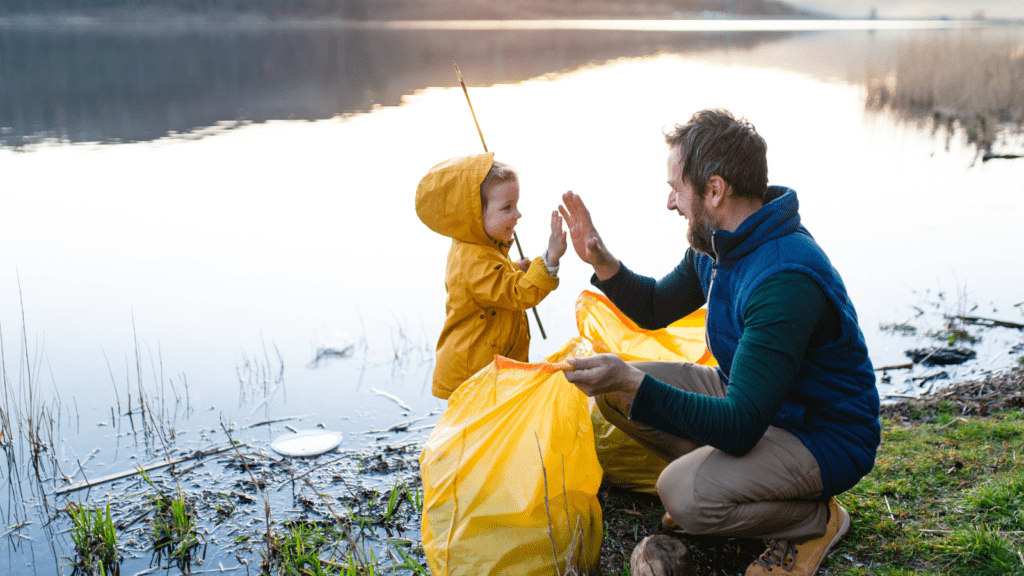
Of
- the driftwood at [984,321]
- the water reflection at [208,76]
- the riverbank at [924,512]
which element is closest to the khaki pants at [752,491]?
the riverbank at [924,512]

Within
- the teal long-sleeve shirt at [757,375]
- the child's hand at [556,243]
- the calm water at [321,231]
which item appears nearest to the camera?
the teal long-sleeve shirt at [757,375]

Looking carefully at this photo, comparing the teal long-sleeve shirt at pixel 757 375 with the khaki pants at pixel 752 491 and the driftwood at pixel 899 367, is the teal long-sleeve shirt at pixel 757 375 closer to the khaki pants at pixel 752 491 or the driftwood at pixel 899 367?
the khaki pants at pixel 752 491

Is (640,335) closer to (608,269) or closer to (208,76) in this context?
(608,269)

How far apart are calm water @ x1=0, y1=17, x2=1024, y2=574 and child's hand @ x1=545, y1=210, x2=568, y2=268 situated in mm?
1521

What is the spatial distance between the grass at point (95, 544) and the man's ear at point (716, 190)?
7.81 feet

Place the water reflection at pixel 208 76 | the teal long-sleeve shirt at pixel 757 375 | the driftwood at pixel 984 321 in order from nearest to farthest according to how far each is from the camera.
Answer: the teal long-sleeve shirt at pixel 757 375 → the driftwood at pixel 984 321 → the water reflection at pixel 208 76

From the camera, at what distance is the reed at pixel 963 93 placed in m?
12.1

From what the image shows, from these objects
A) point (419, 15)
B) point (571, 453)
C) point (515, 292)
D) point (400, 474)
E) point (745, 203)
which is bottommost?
point (400, 474)

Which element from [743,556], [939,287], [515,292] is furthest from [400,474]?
[939,287]

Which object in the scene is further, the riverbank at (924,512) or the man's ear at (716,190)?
the riverbank at (924,512)

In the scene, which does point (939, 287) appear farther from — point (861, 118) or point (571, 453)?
point (861, 118)

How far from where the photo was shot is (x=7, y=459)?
3.51 metres

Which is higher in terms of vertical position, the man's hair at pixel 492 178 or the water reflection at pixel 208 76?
the water reflection at pixel 208 76

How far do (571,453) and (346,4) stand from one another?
66.6m
